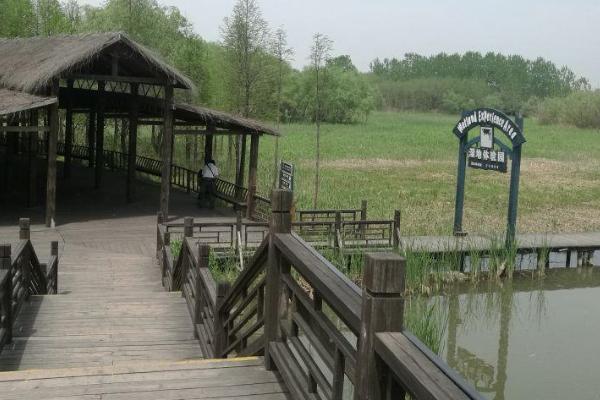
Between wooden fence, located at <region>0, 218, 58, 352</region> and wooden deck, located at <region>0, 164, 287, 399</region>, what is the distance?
0.18m

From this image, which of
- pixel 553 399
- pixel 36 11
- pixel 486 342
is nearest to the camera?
pixel 553 399

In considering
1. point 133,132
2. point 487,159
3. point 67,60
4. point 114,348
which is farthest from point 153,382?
point 133,132

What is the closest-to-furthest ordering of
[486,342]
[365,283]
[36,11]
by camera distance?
[365,283]
[486,342]
[36,11]

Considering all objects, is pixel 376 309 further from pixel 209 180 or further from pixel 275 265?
pixel 209 180

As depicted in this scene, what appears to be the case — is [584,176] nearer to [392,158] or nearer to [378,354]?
[392,158]

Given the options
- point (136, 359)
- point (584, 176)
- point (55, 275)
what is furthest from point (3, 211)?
point (584, 176)

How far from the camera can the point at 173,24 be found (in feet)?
102

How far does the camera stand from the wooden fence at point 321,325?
2.19 m

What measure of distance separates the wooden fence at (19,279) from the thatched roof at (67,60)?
497 cm

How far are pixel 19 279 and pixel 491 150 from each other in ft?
33.2

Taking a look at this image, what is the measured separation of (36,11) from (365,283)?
2717cm

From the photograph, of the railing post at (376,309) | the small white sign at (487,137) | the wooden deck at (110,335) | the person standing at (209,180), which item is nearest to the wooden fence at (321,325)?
the railing post at (376,309)

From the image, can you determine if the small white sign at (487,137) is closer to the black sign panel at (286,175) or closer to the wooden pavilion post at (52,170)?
the black sign panel at (286,175)

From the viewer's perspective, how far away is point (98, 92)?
16.6 m
